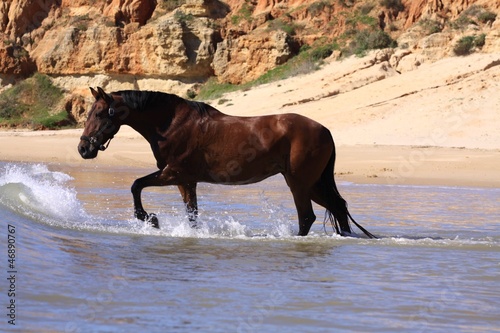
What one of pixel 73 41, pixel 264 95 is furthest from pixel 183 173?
pixel 73 41

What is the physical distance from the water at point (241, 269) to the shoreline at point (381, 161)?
3.93m

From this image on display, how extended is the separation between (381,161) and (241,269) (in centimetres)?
1144

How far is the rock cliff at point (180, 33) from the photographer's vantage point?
33.3 meters

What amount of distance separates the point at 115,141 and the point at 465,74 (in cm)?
992

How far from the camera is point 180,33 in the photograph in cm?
3566

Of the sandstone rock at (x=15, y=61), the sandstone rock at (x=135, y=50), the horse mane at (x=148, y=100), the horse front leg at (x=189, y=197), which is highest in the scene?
the horse mane at (x=148, y=100)

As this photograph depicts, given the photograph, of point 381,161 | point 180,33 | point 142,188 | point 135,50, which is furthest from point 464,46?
point 142,188

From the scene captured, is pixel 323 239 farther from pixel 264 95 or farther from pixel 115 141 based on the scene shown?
pixel 264 95

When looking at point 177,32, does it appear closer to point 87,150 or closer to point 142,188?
point 87,150

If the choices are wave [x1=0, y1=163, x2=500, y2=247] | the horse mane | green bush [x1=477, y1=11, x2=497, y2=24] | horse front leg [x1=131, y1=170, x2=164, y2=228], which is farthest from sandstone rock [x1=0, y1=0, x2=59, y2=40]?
horse front leg [x1=131, y1=170, x2=164, y2=228]

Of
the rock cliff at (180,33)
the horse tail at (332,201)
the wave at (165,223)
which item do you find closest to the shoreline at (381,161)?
the wave at (165,223)

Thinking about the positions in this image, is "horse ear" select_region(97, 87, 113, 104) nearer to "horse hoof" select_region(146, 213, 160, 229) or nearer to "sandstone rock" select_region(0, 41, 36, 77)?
"horse hoof" select_region(146, 213, 160, 229)

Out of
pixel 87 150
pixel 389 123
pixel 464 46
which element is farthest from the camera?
pixel 464 46

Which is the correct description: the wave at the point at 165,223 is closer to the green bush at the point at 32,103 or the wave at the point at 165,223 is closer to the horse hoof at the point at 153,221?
the horse hoof at the point at 153,221
